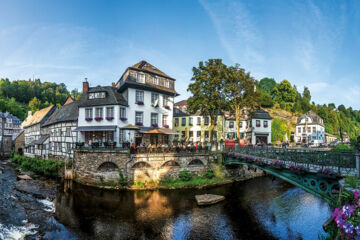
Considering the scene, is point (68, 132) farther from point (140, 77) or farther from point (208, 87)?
point (208, 87)

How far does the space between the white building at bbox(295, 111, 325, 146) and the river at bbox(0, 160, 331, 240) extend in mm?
35507

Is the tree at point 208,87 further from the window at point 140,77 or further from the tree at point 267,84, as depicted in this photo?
the tree at point 267,84

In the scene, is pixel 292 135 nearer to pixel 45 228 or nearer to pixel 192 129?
pixel 192 129

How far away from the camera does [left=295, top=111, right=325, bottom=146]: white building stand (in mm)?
50031

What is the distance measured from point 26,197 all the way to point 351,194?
72.1 ft

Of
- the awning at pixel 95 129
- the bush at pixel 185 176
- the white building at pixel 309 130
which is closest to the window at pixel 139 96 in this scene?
the awning at pixel 95 129

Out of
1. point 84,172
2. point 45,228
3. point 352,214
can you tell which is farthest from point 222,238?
point 84,172

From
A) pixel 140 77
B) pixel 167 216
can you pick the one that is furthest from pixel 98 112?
pixel 167 216

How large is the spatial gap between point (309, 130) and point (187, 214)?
47.8 meters

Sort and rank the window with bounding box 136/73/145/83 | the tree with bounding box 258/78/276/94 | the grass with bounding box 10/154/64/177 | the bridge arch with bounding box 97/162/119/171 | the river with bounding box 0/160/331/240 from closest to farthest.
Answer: the river with bounding box 0/160/331/240
the bridge arch with bounding box 97/162/119/171
the grass with bounding box 10/154/64/177
the window with bounding box 136/73/145/83
the tree with bounding box 258/78/276/94

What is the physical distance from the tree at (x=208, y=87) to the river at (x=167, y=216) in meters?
10.5

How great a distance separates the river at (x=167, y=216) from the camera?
40.3 ft

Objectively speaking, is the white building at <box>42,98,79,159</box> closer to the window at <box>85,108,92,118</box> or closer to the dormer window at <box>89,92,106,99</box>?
the window at <box>85,108,92,118</box>

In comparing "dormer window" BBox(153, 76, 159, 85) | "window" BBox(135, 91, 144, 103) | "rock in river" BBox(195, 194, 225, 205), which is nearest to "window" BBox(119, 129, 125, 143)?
"window" BBox(135, 91, 144, 103)
